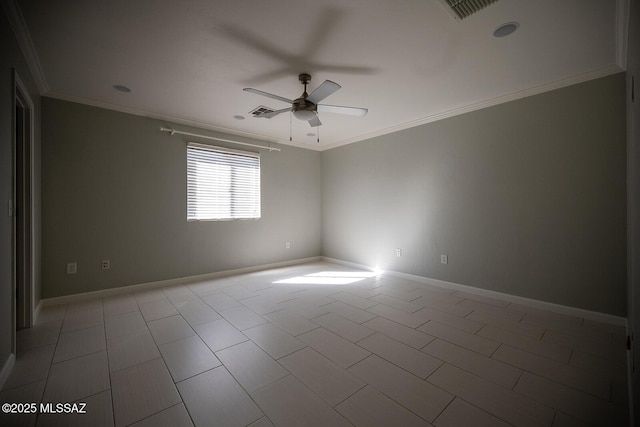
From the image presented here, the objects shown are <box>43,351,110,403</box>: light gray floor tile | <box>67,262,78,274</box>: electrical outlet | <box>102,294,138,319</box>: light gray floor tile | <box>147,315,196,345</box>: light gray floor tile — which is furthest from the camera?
<box>67,262,78,274</box>: electrical outlet

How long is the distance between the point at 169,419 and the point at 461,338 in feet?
7.52

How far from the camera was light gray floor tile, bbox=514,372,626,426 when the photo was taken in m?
1.40

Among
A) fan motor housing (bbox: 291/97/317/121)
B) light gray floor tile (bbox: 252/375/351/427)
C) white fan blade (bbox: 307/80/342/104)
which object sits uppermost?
white fan blade (bbox: 307/80/342/104)

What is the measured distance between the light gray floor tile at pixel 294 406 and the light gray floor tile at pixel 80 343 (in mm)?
1595

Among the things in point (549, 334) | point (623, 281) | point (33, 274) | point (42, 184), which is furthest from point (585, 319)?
point (42, 184)

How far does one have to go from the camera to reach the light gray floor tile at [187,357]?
5.98ft

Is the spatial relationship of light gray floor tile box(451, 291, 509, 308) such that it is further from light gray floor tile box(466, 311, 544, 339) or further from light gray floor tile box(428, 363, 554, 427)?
light gray floor tile box(428, 363, 554, 427)

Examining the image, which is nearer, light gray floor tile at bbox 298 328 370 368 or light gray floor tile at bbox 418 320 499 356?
light gray floor tile at bbox 298 328 370 368

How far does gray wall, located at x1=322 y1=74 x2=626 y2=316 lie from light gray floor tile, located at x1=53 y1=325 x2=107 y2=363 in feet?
13.0

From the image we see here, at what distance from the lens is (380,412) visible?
4.75ft

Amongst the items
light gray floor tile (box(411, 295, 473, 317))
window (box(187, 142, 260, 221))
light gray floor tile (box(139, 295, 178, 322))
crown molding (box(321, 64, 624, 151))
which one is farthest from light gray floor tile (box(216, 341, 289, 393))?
crown molding (box(321, 64, 624, 151))

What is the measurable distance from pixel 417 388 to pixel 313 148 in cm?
486

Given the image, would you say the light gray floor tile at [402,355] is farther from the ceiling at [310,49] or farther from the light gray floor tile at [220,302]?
the ceiling at [310,49]

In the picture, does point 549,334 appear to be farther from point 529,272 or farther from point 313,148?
point 313,148
